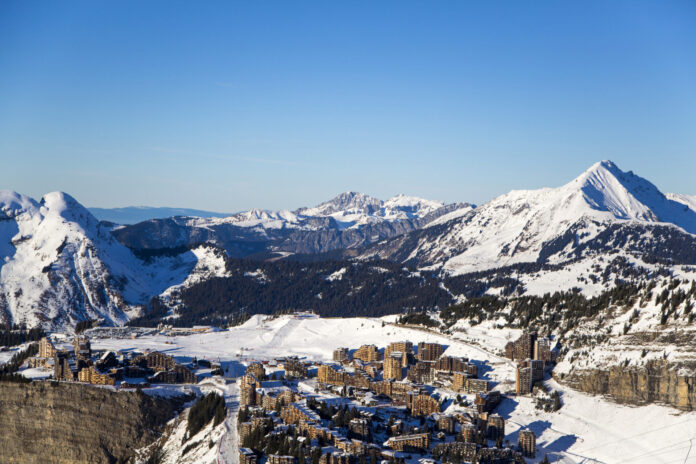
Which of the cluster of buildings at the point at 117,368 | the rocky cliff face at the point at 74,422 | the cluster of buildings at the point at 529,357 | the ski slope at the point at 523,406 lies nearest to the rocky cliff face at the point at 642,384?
the ski slope at the point at 523,406

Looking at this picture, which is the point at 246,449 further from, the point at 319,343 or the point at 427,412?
the point at 319,343

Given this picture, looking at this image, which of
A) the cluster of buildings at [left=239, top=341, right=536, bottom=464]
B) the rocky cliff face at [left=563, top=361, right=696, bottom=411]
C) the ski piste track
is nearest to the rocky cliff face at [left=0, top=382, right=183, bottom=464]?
the ski piste track

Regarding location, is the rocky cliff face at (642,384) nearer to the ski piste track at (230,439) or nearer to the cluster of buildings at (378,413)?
the cluster of buildings at (378,413)

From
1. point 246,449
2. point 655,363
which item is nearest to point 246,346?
point 246,449

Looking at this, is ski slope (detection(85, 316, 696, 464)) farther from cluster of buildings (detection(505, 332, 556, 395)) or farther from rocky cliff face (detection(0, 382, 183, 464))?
Answer: rocky cliff face (detection(0, 382, 183, 464))

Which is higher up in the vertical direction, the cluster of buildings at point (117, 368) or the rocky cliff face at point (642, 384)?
the rocky cliff face at point (642, 384)

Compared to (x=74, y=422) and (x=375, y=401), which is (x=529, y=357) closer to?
(x=375, y=401)
